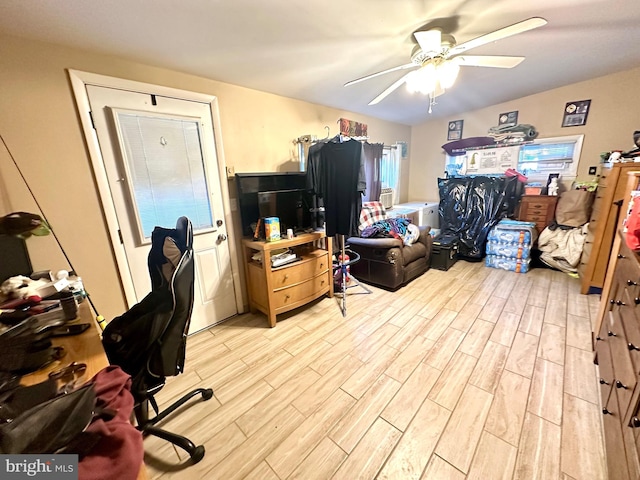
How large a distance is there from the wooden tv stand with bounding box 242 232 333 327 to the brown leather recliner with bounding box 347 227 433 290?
57 centimetres

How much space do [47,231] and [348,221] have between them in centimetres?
212

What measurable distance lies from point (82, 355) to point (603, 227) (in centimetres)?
401

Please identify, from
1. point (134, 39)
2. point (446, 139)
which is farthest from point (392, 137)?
point (134, 39)

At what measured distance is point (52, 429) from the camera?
1.84ft

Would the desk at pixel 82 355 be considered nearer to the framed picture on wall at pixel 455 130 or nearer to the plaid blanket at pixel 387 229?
the plaid blanket at pixel 387 229

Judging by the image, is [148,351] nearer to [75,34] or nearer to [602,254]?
[75,34]

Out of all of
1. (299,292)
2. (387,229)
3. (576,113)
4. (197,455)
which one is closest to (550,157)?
(576,113)

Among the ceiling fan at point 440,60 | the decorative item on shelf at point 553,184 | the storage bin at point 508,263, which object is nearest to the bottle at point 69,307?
the ceiling fan at point 440,60

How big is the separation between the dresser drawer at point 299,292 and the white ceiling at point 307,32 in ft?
6.35

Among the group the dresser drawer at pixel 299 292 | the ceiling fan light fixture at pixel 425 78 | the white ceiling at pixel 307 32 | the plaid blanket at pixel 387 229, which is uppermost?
the white ceiling at pixel 307 32

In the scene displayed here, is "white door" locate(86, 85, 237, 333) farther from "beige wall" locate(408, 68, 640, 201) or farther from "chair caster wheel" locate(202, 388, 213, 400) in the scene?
"beige wall" locate(408, 68, 640, 201)

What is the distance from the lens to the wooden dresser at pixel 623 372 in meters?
0.93

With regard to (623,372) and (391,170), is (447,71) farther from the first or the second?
(391,170)

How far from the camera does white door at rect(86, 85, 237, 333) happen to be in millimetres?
1814
